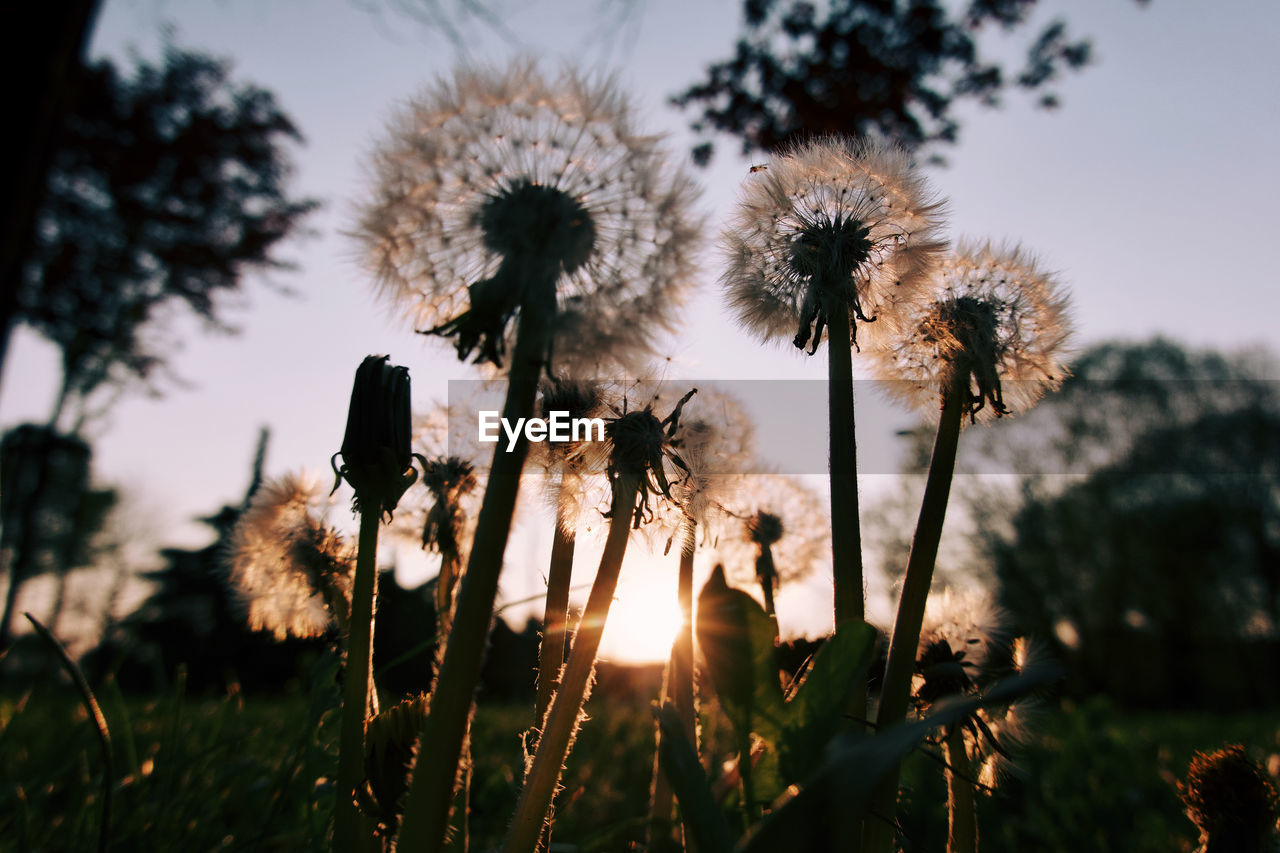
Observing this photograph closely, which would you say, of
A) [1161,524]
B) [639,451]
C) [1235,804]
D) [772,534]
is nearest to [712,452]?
[639,451]

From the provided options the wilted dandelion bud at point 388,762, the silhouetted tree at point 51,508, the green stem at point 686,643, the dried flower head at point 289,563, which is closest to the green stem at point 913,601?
the green stem at point 686,643

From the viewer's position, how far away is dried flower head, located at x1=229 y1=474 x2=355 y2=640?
140 cm

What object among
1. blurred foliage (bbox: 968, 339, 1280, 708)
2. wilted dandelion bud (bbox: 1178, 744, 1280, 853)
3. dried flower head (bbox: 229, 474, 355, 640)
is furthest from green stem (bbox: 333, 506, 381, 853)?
→ blurred foliage (bbox: 968, 339, 1280, 708)

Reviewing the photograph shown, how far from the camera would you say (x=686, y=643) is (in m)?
1.30

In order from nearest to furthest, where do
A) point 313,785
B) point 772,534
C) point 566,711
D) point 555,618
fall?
point 566,711 → point 555,618 → point 313,785 → point 772,534

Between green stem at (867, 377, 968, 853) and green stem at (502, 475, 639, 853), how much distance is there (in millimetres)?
380

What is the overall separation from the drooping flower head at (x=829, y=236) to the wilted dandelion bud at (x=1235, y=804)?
2.82 feet

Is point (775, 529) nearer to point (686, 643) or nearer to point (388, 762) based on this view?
→ point (686, 643)

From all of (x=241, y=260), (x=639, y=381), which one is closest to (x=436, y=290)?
(x=639, y=381)

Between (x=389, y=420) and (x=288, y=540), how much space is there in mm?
560

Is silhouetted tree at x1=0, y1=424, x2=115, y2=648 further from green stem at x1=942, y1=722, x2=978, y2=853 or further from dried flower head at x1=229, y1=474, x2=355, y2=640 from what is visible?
green stem at x1=942, y1=722, x2=978, y2=853

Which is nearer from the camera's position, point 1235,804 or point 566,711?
point 566,711

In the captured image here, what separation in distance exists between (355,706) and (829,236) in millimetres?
1126

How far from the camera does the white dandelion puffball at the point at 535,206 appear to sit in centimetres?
112
